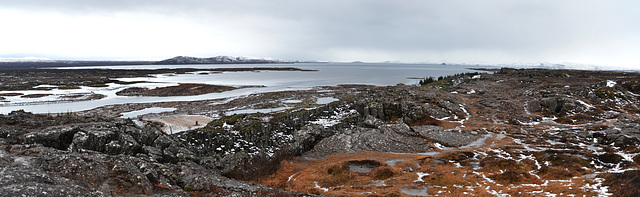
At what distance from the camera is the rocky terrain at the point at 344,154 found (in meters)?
16.9

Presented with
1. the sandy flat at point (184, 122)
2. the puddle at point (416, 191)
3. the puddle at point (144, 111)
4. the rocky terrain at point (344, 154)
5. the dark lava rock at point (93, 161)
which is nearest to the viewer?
the dark lava rock at point (93, 161)

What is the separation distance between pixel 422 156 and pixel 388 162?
5.22 meters

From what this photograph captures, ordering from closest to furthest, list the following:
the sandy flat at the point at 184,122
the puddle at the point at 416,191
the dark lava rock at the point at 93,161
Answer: the dark lava rock at the point at 93,161, the puddle at the point at 416,191, the sandy flat at the point at 184,122

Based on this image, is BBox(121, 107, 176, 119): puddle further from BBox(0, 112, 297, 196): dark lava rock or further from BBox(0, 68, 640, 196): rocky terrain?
BBox(0, 112, 297, 196): dark lava rock

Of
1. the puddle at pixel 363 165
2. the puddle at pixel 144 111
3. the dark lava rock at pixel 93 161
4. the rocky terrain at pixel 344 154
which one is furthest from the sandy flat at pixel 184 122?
the puddle at pixel 363 165

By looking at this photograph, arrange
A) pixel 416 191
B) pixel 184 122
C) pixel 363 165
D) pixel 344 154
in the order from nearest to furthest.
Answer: pixel 416 191
pixel 363 165
pixel 344 154
pixel 184 122

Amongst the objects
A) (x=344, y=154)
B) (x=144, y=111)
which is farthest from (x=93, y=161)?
(x=144, y=111)

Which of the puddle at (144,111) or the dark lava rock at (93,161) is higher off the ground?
the dark lava rock at (93,161)

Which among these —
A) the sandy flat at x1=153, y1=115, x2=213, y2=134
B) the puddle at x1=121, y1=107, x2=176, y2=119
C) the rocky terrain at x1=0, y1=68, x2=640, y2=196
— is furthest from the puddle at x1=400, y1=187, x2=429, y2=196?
the puddle at x1=121, y1=107, x2=176, y2=119

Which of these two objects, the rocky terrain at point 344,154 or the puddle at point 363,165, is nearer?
the rocky terrain at point 344,154

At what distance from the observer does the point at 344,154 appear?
35.9 metres

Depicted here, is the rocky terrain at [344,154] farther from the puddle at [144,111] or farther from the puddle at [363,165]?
the puddle at [144,111]

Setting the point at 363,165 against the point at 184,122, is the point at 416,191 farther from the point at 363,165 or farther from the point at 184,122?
the point at 184,122

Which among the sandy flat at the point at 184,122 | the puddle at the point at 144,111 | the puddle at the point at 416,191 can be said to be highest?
the puddle at the point at 416,191
